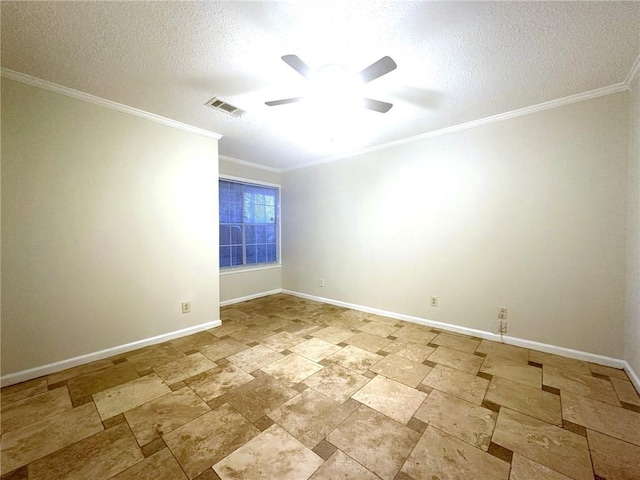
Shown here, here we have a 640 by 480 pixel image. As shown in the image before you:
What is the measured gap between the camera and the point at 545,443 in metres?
1.43

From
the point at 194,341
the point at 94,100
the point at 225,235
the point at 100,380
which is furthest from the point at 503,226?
the point at 94,100

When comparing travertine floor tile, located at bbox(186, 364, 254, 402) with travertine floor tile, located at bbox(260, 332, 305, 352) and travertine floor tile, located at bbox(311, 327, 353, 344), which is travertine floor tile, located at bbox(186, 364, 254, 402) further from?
travertine floor tile, located at bbox(311, 327, 353, 344)

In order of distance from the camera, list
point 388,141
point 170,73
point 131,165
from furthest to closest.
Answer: point 388,141 < point 131,165 < point 170,73

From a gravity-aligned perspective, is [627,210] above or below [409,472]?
above

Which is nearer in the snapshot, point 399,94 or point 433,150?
point 399,94

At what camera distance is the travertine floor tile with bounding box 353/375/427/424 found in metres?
1.69

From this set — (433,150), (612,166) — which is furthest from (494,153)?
(612,166)

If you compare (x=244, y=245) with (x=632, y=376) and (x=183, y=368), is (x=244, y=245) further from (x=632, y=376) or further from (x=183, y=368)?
(x=632, y=376)

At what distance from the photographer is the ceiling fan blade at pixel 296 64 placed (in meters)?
1.45

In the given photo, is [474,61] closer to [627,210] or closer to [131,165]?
[627,210]

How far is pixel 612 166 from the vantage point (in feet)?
7.27

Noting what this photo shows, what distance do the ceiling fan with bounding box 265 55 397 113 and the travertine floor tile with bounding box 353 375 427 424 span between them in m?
2.28

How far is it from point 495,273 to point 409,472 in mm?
2340

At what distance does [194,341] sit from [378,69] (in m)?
3.21
